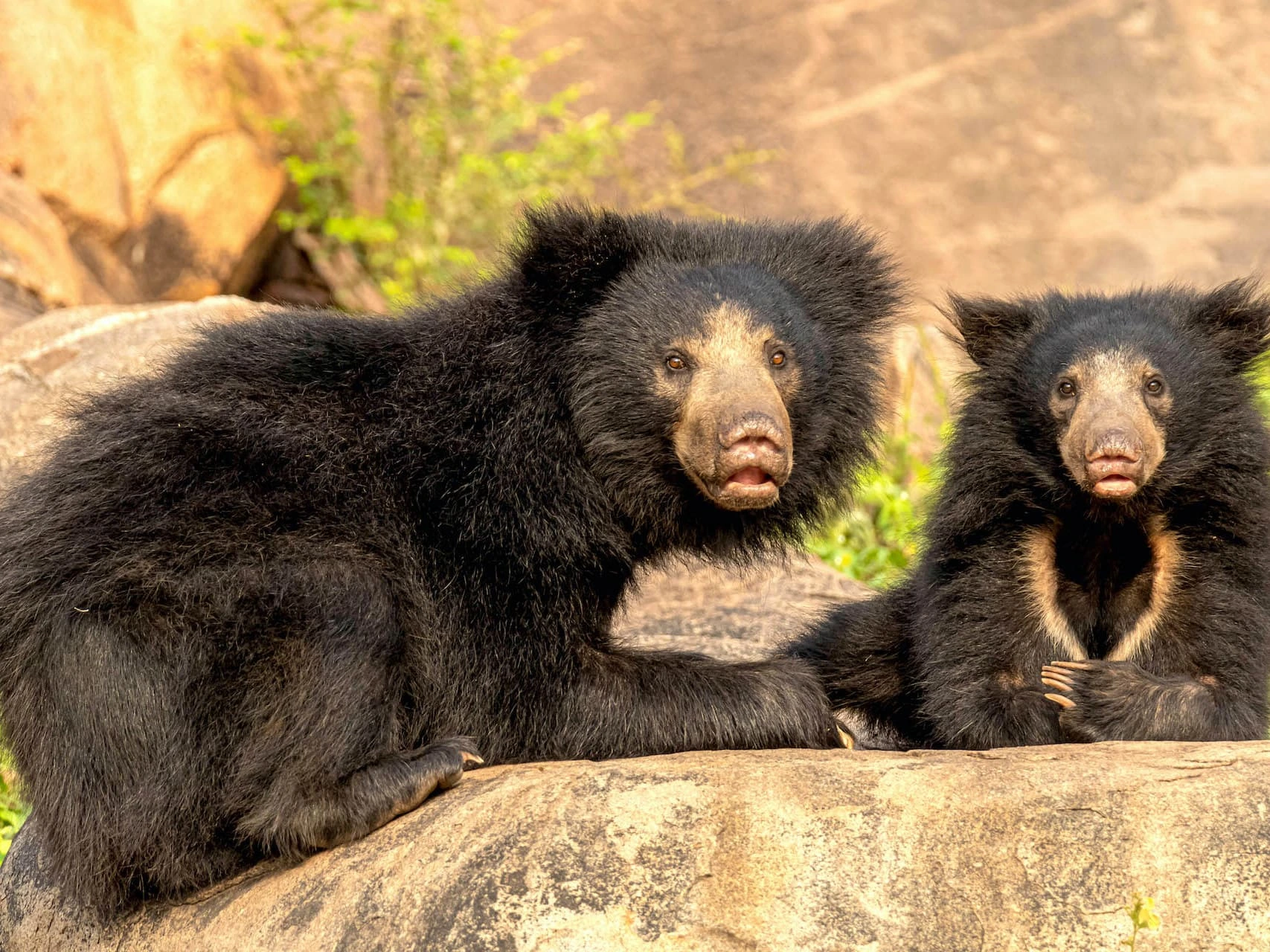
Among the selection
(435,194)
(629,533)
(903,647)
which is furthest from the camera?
(435,194)

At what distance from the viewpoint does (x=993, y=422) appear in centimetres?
428

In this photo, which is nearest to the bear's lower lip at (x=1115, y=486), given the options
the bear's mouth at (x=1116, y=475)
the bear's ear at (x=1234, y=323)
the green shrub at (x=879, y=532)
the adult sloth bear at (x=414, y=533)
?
the bear's mouth at (x=1116, y=475)

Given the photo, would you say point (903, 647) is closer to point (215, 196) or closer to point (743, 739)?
point (743, 739)

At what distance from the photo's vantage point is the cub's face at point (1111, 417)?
382cm

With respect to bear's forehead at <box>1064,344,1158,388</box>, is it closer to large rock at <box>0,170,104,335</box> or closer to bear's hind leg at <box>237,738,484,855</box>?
bear's hind leg at <box>237,738,484,855</box>

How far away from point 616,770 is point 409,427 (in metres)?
1.09

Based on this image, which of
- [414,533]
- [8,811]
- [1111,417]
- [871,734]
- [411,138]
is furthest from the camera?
[411,138]

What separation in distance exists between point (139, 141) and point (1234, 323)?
23.7 ft

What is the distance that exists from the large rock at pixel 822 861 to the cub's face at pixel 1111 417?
828 millimetres

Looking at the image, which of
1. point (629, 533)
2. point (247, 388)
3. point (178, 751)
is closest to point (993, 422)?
point (629, 533)

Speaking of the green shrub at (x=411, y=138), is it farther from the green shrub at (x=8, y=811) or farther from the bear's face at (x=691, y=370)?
the bear's face at (x=691, y=370)

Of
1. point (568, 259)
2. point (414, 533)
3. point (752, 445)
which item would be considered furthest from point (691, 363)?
point (414, 533)

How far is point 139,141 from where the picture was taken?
9.38 m

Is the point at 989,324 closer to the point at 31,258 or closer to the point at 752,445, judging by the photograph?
the point at 752,445
